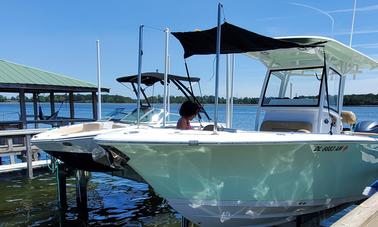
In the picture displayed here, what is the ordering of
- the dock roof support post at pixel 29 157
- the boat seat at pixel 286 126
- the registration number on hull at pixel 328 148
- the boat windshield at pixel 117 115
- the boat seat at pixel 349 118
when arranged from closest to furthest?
the registration number on hull at pixel 328 148 → the boat seat at pixel 286 126 → the boat seat at pixel 349 118 → the boat windshield at pixel 117 115 → the dock roof support post at pixel 29 157

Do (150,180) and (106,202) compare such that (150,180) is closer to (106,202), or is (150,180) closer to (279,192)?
(279,192)

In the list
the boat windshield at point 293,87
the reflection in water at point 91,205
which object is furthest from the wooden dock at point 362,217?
the reflection in water at point 91,205

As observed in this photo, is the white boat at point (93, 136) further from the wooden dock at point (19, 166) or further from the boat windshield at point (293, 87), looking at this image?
the wooden dock at point (19, 166)

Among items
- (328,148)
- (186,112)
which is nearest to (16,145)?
(186,112)

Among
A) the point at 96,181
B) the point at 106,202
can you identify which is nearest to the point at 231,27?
the point at 106,202

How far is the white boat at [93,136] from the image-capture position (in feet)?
27.3

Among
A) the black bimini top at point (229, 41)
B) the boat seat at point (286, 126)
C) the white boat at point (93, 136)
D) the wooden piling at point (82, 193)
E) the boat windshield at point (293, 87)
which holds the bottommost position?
the wooden piling at point (82, 193)

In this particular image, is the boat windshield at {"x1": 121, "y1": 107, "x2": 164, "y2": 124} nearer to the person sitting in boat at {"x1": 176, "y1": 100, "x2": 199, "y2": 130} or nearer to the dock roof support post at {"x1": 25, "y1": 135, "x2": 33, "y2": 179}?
the person sitting in boat at {"x1": 176, "y1": 100, "x2": 199, "y2": 130}

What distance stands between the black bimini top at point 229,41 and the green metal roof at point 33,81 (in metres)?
9.45

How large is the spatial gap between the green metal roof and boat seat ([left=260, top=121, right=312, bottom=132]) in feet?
32.1

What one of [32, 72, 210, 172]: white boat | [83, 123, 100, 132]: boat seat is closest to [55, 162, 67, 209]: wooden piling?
[32, 72, 210, 172]: white boat

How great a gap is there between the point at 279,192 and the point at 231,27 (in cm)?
252

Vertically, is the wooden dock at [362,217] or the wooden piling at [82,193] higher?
the wooden dock at [362,217]

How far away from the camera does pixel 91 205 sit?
416 inches
